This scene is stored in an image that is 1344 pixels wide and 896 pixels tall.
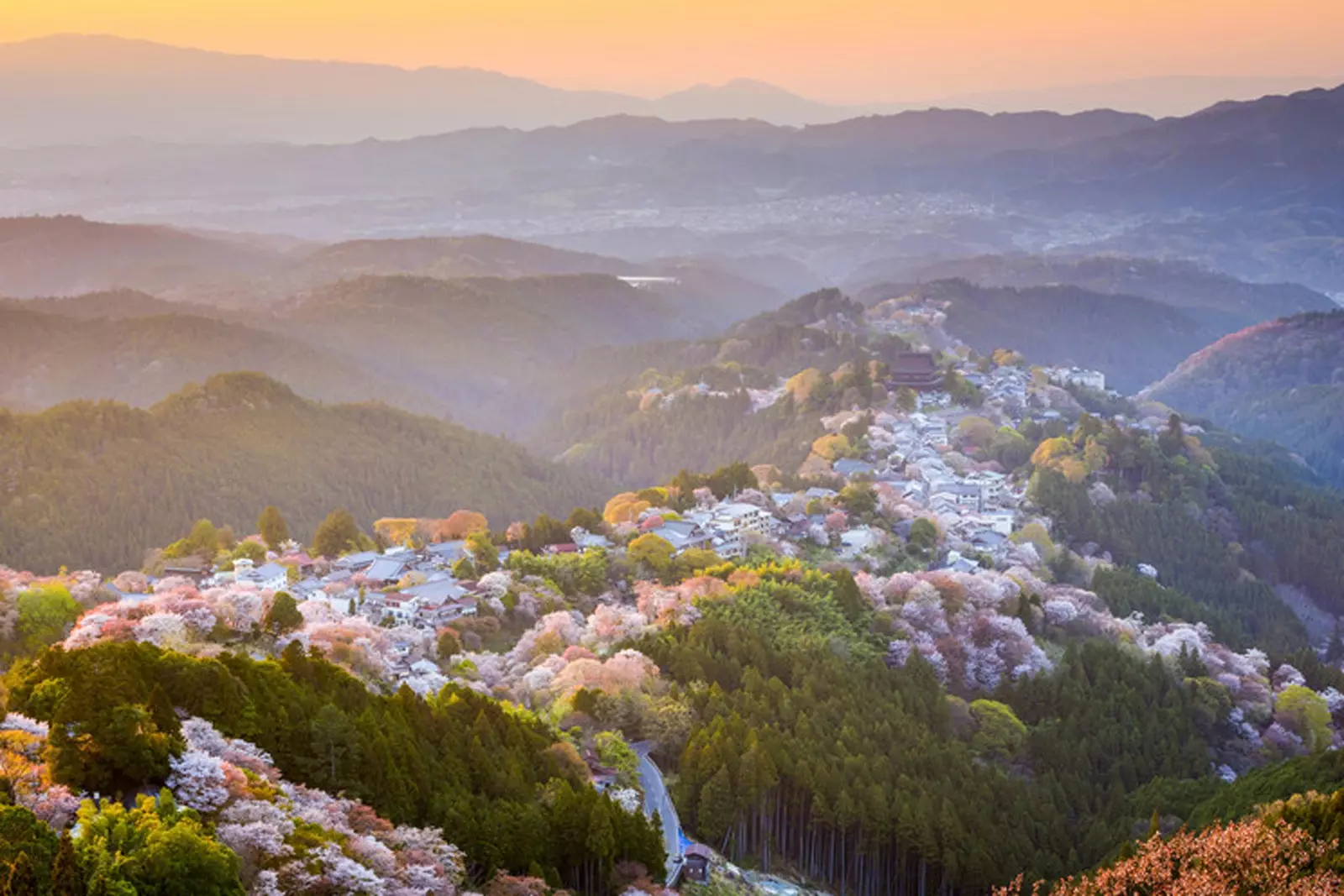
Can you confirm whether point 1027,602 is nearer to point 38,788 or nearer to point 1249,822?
point 1249,822

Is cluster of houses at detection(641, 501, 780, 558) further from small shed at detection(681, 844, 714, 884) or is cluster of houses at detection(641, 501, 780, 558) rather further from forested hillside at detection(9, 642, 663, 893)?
forested hillside at detection(9, 642, 663, 893)

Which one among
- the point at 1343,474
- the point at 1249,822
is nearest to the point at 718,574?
the point at 1249,822

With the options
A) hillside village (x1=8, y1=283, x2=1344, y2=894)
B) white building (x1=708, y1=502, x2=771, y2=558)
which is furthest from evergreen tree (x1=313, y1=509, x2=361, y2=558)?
white building (x1=708, y1=502, x2=771, y2=558)

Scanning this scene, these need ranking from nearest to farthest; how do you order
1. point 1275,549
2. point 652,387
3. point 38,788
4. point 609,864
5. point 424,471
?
point 38,788, point 609,864, point 1275,549, point 424,471, point 652,387

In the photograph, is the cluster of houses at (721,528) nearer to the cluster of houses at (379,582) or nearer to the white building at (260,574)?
the cluster of houses at (379,582)

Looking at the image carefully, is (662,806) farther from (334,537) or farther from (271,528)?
(271,528)

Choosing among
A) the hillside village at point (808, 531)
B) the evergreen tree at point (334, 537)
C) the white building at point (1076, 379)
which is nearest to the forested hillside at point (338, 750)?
the hillside village at point (808, 531)
